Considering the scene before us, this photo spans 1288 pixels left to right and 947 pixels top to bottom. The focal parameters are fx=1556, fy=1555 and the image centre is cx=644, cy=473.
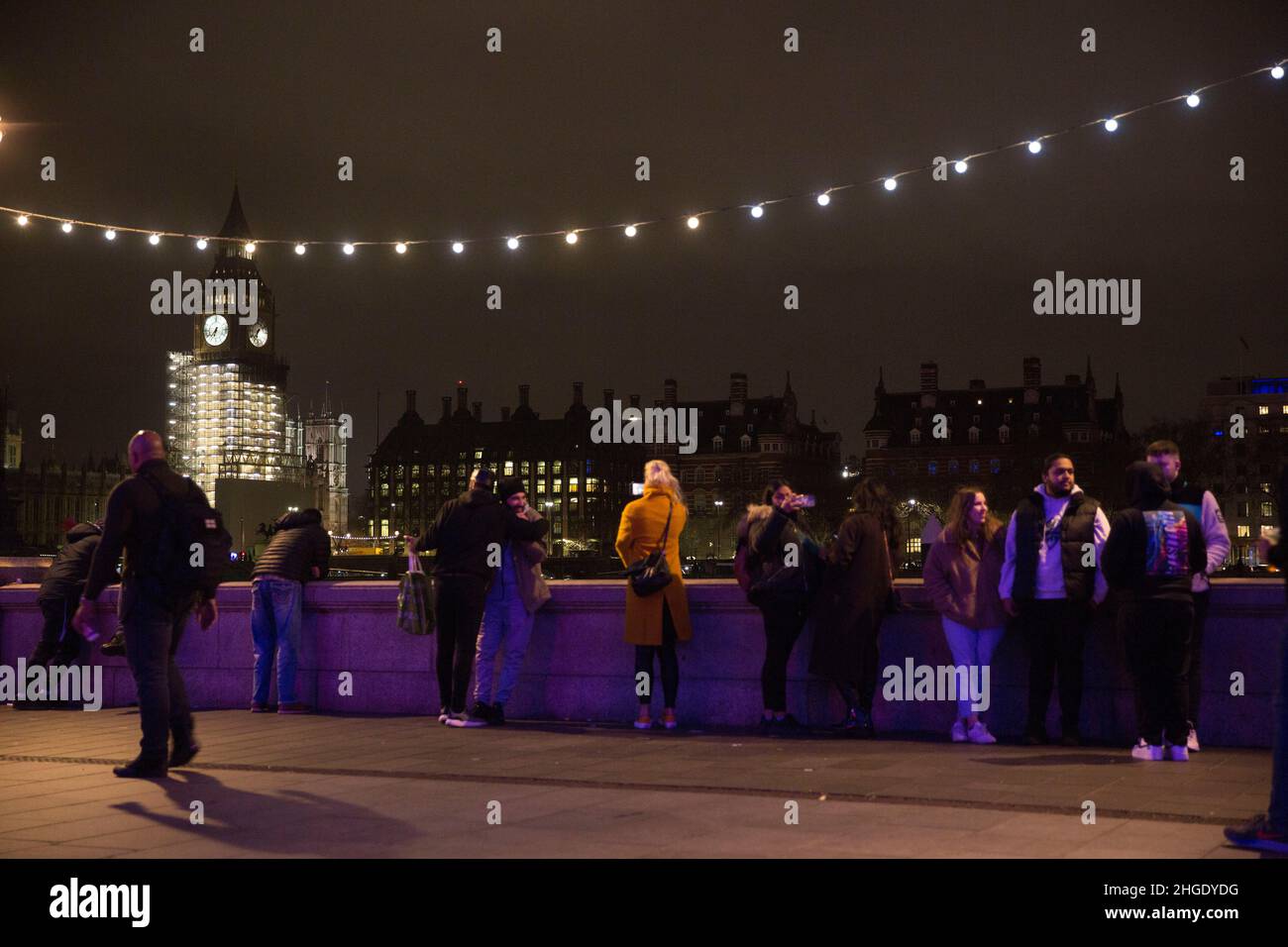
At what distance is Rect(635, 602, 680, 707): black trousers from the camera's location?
11.2 metres

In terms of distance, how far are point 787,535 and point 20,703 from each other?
733 centimetres

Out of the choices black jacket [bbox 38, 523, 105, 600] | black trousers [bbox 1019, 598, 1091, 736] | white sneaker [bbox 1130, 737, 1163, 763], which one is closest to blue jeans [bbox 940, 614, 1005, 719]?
black trousers [bbox 1019, 598, 1091, 736]

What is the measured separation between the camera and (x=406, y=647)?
42.0ft

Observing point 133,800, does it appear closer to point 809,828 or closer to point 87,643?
point 809,828

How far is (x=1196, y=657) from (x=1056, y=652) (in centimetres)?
85

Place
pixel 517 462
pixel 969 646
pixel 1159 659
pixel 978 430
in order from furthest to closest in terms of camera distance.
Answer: pixel 517 462
pixel 978 430
pixel 969 646
pixel 1159 659

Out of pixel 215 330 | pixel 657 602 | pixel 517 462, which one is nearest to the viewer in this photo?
pixel 657 602

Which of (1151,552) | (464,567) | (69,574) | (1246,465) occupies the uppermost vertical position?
(1246,465)

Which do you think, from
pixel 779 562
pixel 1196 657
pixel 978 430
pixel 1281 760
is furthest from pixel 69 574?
pixel 978 430

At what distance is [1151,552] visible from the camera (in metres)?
8.92

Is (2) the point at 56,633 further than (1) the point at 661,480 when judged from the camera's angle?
Yes

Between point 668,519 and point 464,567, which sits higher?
point 668,519

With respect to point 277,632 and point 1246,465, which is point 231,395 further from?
point 277,632

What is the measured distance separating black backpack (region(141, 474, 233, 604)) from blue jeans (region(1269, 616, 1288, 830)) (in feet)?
18.6
